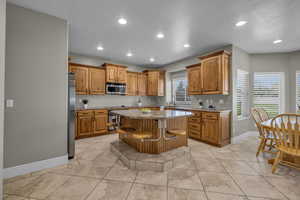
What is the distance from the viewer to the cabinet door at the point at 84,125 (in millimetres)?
4133

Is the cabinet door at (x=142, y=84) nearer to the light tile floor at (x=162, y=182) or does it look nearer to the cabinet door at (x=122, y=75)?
the cabinet door at (x=122, y=75)

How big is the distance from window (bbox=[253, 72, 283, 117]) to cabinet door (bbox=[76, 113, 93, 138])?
5.59 metres

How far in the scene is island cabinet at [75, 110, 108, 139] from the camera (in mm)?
4143

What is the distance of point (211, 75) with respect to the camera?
3.90 metres

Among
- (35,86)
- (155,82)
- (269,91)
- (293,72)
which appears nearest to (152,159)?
(35,86)

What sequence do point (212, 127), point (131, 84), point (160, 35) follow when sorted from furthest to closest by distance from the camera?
point (131, 84) → point (212, 127) → point (160, 35)

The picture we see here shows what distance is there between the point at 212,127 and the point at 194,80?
5.57ft

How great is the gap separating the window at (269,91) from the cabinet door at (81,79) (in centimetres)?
582

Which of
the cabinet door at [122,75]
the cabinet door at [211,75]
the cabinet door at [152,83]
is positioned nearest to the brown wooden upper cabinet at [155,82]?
the cabinet door at [152,83]

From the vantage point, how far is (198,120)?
4.00m

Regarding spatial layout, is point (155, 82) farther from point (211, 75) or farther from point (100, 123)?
point (100, 123)

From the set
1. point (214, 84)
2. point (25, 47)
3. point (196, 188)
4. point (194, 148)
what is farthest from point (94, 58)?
point (196, 188)

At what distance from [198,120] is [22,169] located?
13.3 ft

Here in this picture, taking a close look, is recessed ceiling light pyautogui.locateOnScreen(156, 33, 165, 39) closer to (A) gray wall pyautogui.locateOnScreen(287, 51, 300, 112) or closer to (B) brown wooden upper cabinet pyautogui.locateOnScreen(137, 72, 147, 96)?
(B) brown wooden upper cabinet pyautogui.locateOnScreen(137, 72, 147, 96)
